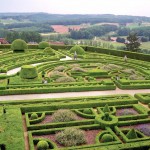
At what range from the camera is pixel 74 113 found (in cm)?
2117

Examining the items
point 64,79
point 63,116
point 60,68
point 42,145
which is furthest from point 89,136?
point 60,68

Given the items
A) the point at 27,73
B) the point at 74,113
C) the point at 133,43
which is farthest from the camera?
the point at 133,43

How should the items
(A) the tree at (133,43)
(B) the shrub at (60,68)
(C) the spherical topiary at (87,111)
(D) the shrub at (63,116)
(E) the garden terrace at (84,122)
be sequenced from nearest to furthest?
(E) the garden terrace at (84,122) < (D) the shrub at (63,116) < (C) the spherical topiary at (87,111) < (B) the shrub at (60,68) < (A) the tree at (133,43)

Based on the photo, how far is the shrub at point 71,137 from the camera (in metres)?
16.6

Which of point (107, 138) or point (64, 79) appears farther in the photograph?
point (64, 79)

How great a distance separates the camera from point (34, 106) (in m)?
21.5

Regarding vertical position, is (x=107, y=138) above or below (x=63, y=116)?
below

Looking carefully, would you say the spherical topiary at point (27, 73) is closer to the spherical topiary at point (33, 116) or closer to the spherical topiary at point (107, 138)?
the spherical topiary at point (33, 116)

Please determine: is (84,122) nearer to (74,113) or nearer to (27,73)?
(74,113)

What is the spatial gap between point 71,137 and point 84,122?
2.61 meters

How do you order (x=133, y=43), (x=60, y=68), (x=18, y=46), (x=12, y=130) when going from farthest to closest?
(x=133, y=43)
(x=18, y=46)
(x=60, y=68)
(x=12, y=130)

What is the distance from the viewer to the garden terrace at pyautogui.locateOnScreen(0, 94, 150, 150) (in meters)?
16.5

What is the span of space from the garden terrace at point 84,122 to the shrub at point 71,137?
26 cm

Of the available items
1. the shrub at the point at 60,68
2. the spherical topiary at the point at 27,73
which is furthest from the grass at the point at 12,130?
the shrub at the point at 60,68
